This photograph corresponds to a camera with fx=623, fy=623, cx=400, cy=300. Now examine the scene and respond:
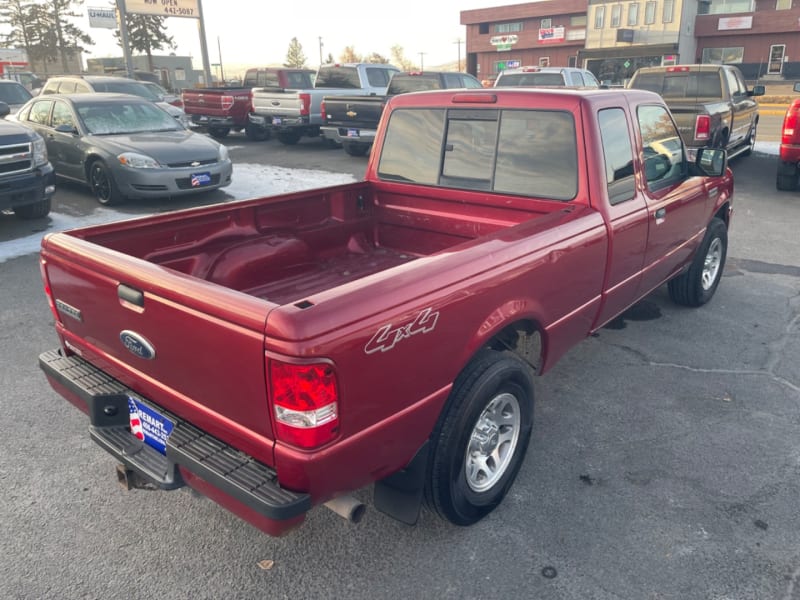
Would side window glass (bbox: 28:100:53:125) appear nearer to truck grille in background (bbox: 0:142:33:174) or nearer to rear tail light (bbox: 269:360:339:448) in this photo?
truck grille in background (bbox: 0:142:33:174)

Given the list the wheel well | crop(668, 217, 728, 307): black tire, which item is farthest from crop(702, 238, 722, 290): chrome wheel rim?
the wheel well

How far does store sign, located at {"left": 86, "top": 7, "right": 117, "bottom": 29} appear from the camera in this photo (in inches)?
1442

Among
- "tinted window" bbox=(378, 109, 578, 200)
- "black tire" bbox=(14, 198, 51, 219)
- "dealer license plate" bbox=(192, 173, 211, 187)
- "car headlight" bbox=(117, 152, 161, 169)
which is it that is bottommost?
"black tire" bbox=(14, 198, 51, 219)

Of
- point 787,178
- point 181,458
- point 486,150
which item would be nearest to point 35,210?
point 486,150

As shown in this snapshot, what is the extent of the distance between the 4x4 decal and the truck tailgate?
38 centimetres

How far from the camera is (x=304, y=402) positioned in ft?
6.66

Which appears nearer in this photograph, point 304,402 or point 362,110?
point 304,402

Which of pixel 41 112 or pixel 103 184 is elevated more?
pixel 41 112

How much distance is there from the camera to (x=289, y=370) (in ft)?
6.52

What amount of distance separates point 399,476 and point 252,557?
0.80m

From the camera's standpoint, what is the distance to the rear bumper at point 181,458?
2152 millimetres

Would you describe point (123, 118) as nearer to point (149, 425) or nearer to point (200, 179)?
point (200, 179)

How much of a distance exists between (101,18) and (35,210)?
114 feet

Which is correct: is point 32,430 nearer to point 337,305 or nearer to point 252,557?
point 252,557
